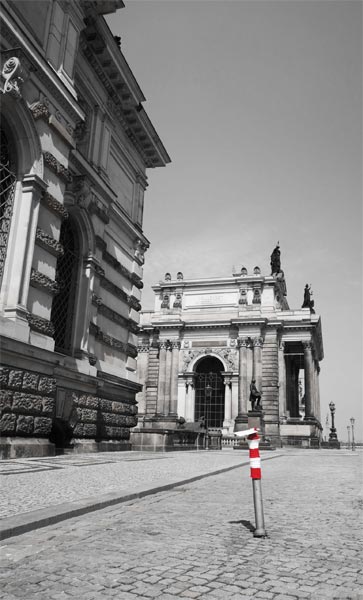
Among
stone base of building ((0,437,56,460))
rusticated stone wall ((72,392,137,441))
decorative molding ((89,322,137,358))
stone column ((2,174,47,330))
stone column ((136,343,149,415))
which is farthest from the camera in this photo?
stone column ((136,343,149,415))

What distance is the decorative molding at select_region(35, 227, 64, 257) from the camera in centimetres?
1165

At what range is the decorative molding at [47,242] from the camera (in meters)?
11.6

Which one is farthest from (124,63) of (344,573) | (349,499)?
(344,573)

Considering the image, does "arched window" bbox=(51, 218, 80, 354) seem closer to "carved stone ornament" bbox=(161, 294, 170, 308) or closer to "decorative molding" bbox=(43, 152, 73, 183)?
"decorative molding" bbox=(43, 152, 73, 183)

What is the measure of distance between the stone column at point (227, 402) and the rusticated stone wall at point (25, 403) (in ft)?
112

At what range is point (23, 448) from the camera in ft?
34.2

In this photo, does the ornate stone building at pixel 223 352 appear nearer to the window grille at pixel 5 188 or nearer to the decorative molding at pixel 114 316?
the decorative molding at pixel 114 316

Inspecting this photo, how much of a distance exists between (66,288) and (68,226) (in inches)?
77.0

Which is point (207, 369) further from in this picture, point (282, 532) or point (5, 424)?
point (282, 532)

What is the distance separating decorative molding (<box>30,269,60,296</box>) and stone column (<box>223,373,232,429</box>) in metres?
34.5

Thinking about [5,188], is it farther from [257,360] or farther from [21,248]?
[257,360]

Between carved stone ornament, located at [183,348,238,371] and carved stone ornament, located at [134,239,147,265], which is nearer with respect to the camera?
carved stone ornament, located at [134,239,147,265]

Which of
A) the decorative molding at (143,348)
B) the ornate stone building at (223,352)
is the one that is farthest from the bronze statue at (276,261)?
the decorative molding at (143,348)

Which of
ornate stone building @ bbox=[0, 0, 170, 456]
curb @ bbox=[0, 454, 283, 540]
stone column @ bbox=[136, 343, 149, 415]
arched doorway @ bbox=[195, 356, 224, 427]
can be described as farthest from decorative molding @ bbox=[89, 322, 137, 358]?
stone column @ bbox=[136, 343, 149, 415]
